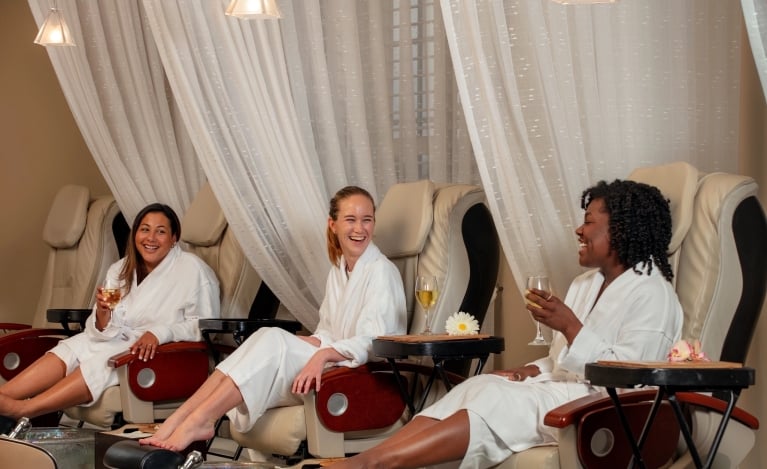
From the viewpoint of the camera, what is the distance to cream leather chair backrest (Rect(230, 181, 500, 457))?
13.1 feet

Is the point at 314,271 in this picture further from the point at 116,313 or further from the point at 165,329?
the point at 116,313

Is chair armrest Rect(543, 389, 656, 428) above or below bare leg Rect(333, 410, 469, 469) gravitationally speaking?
above

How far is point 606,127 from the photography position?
11.1ft

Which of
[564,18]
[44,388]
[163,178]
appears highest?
[564,18]

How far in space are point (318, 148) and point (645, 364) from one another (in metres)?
2.05

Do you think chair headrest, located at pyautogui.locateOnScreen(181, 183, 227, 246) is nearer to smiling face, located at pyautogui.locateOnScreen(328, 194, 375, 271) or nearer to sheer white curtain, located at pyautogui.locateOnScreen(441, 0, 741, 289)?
smiling face, located at pyautogui.locateOnScreen(328, 194, 375, 271)

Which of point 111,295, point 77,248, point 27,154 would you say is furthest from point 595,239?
point 27,154

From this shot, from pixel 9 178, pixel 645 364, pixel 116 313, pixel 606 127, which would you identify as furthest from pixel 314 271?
pixel 9 178

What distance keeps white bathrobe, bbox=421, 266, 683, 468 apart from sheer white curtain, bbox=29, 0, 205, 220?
2.41 meters

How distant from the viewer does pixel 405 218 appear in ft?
13.9

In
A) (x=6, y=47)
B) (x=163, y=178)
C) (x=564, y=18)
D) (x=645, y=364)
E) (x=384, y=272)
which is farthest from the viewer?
(x=6, y=47)

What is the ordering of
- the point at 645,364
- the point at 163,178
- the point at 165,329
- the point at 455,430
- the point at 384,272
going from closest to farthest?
the point at 645,364 < the point at 455,430 < the point at 384,272 < the point at 165,329 < the point at 163,178

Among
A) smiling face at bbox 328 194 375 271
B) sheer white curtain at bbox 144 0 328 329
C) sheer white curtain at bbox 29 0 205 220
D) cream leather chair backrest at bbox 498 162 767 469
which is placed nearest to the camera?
cream leather chair backrest at bbox 498 162 767 469

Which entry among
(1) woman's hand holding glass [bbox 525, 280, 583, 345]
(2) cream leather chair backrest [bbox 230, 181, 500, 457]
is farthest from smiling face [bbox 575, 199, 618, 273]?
(2) cream leather chair backrest [bbox 230, 181, 500, 457]
